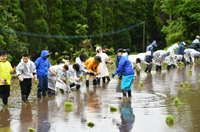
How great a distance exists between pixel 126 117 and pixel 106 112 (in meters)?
0.81

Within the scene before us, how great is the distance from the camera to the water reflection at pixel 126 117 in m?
6.89

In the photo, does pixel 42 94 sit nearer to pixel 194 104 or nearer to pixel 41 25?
pixel 194 104

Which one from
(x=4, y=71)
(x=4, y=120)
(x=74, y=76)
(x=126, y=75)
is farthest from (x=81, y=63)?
(x=4, y=120)

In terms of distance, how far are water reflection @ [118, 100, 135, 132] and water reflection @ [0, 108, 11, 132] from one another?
2.54m

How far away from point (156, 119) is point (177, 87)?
5.73 metres

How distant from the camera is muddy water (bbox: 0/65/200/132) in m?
7.02

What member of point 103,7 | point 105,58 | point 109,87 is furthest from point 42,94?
point 103,7

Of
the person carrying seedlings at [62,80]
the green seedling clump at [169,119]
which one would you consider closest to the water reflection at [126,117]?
the green seedling clump at [169,119]

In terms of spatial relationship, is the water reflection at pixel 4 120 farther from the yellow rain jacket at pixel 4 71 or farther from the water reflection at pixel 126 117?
the water reflection at pixel 126 117

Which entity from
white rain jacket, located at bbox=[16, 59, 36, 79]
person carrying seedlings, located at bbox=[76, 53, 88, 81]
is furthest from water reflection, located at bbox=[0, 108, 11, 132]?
person carrying seedlings, located at bbox=[76, 53, 88, 81]

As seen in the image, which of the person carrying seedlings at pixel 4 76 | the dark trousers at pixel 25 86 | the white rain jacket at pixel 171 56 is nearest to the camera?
the person carrying seedlings at pixel 4 76

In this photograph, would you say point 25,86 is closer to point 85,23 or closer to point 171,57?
point 171,57

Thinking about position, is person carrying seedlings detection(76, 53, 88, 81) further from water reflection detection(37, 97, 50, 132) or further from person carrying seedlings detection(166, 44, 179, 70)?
person carrying seedlings detection(166, 44, 179, 70)

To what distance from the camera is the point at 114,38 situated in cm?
5262
